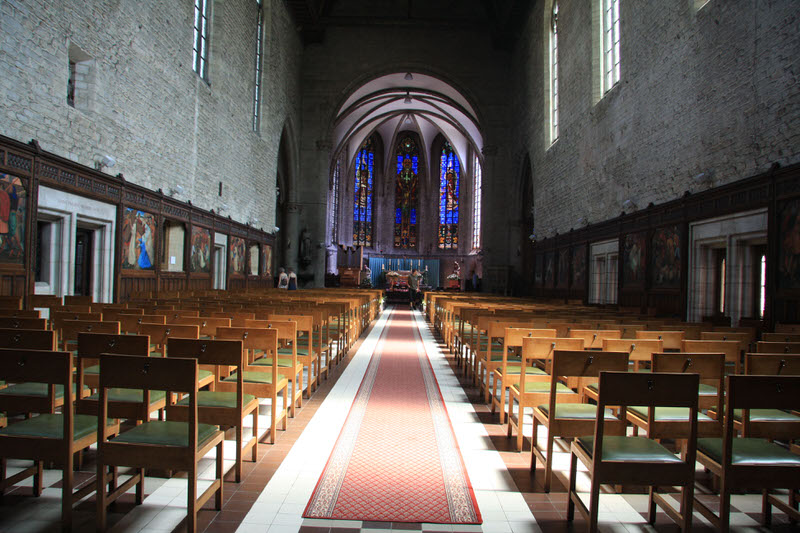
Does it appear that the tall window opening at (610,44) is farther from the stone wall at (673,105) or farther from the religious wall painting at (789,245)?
the religious wall painting at (789,245)

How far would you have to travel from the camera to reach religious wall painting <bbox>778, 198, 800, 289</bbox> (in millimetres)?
6836

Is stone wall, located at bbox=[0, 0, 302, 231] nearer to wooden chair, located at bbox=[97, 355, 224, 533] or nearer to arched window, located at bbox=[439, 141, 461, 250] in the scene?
wooden chair, located at bbox=[97, 355, 224, 533]

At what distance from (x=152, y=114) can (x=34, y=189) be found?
4397 mm

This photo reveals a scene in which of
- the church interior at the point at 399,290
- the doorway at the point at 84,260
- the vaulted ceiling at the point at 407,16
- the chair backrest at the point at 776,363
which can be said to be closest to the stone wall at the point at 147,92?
the church interior at the point at 399,290

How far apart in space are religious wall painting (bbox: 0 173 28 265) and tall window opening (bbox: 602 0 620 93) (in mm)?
13825

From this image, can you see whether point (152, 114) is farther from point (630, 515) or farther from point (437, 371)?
point (630, 515)

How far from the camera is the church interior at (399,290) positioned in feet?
8.85

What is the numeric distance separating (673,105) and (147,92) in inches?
454

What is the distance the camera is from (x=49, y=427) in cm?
263

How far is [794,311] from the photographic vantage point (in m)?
6.84

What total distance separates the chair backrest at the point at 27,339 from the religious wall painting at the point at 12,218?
5.08 m

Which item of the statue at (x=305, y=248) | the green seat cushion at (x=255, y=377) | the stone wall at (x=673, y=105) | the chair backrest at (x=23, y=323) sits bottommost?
the green seat cushion at (x=255, y=377)

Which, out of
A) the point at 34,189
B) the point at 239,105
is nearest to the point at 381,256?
the point at 239,105

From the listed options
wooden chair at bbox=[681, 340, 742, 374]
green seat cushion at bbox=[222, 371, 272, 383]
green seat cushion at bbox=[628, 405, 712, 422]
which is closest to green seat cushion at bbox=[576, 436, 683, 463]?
green seat cushion at bbox=[628, 405, 712, 422]
